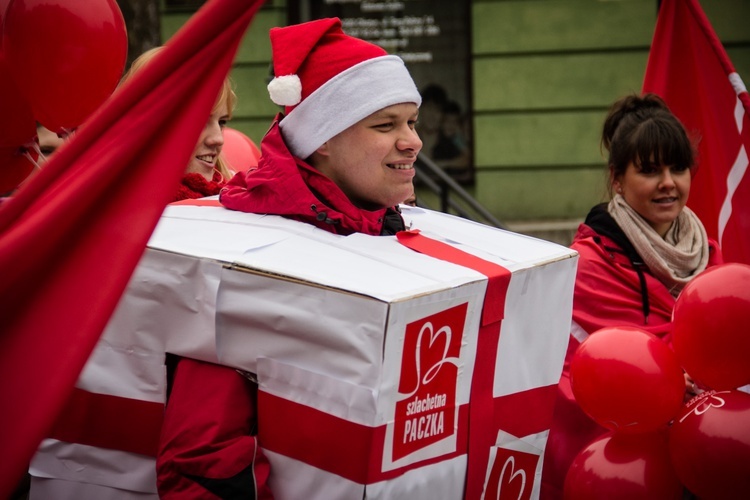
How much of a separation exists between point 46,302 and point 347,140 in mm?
959

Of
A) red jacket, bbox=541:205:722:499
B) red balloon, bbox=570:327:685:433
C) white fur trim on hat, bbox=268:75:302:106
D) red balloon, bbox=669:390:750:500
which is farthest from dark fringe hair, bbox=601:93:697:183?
white fur trim on hat, bbox=268:75:302:106

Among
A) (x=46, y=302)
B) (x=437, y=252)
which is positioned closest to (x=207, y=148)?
(x=437, y=252)

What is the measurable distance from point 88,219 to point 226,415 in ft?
1.93

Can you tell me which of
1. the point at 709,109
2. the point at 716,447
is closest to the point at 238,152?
the point at 709,109

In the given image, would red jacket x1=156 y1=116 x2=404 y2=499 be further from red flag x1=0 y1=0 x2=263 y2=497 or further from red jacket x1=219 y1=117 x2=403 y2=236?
red flag x1=0 y1=0 x2=263 y2=497

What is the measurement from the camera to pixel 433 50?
9016 millimetres

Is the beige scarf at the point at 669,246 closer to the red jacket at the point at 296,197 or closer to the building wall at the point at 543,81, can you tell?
the red jacket at the point at 296,197

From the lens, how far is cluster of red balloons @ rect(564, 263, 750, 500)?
2.12m

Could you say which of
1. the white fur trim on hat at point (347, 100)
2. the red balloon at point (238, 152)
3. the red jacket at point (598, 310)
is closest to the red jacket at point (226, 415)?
the white fur trim on hat at point (347, 100)

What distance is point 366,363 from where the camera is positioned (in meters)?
1.66

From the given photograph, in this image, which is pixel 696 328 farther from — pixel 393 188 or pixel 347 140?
pixel 347 140

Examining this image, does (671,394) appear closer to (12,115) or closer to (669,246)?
(669,246)

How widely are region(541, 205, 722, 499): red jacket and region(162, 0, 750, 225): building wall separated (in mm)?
5559

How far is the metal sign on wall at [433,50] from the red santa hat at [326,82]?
22.2ft
